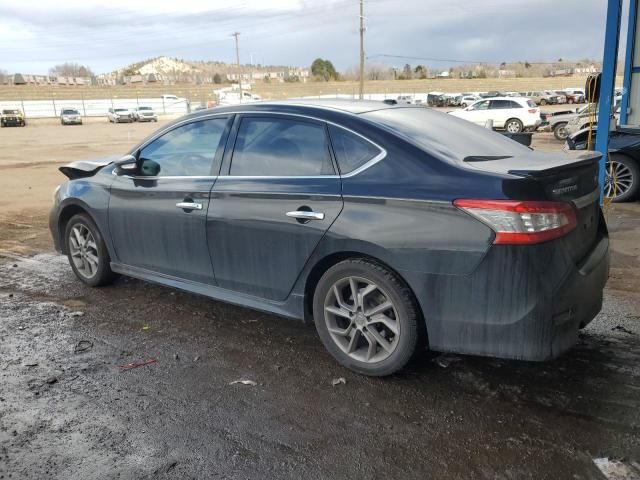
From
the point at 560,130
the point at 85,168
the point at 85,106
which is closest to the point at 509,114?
the point at 560,130

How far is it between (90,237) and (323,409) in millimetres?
3137

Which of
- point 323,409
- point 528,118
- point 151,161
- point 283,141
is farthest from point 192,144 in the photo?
point 528,118

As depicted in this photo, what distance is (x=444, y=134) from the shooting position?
3.76 m

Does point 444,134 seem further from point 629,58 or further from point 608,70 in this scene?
Answer: point 629,58

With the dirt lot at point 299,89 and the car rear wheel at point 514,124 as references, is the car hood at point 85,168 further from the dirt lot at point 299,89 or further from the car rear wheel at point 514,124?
the dirt lot at point 299,89

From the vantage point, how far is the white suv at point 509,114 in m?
27.1

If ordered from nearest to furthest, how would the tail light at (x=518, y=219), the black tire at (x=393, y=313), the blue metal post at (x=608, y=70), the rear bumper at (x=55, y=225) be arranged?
the tail light at (x=518, y=219), the black tire at (x=393, y=313), the rear bumper at (x=55, y=225), the blue metal post at (x=608, y=70)

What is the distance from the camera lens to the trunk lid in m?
3.01

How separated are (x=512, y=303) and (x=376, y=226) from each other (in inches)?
33.7

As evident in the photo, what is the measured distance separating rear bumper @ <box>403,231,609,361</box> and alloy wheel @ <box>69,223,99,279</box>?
3.36m

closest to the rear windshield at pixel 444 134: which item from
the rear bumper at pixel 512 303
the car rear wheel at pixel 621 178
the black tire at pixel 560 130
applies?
the rear bumper at pixel 512 303

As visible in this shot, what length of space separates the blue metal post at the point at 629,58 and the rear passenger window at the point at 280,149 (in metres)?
7.44

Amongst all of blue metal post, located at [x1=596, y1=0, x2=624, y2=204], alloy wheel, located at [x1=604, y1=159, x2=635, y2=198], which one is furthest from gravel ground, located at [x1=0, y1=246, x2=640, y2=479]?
alloy wheel, located at [x1=604, y1=159, x2=635, y2=198]

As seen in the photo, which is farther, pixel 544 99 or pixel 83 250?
pixel 544 99
